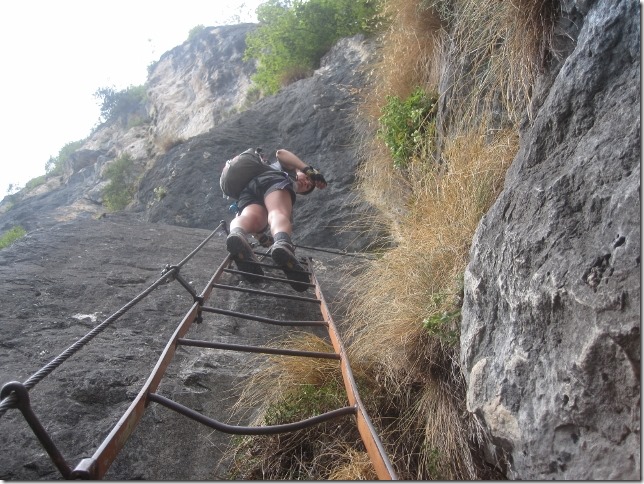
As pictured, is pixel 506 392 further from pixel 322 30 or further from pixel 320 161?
pixel 322 30

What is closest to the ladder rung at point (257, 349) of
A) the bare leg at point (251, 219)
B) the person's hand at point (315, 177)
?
the bare leg at point (251, 219)

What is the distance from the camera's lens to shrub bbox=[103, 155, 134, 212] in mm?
8922

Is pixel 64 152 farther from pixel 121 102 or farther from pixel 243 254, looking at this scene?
pixel 243 254

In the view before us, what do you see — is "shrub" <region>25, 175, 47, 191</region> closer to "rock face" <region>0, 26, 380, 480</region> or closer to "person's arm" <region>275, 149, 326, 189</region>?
"rock face" <region>0, 26, 380, 480</region>

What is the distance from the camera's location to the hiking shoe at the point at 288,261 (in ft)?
10.9

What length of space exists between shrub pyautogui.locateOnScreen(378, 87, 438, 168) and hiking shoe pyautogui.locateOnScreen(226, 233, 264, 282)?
1476mm

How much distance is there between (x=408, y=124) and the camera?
13.7 feet

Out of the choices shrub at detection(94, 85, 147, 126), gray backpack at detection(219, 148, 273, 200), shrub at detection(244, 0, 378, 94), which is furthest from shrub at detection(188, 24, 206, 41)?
gray backpack at detection(219, 148, 273, 200)

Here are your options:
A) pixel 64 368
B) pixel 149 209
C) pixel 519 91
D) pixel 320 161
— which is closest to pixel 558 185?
pixel 519 91

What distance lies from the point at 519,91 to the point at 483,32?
65 centimetres

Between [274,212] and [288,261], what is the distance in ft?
1.79

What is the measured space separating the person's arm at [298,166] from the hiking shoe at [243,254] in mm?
795

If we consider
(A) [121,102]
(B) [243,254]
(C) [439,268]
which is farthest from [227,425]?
(A) [121,102]

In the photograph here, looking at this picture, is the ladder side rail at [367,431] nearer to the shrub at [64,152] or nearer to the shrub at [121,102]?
the shrub at [121,102]
